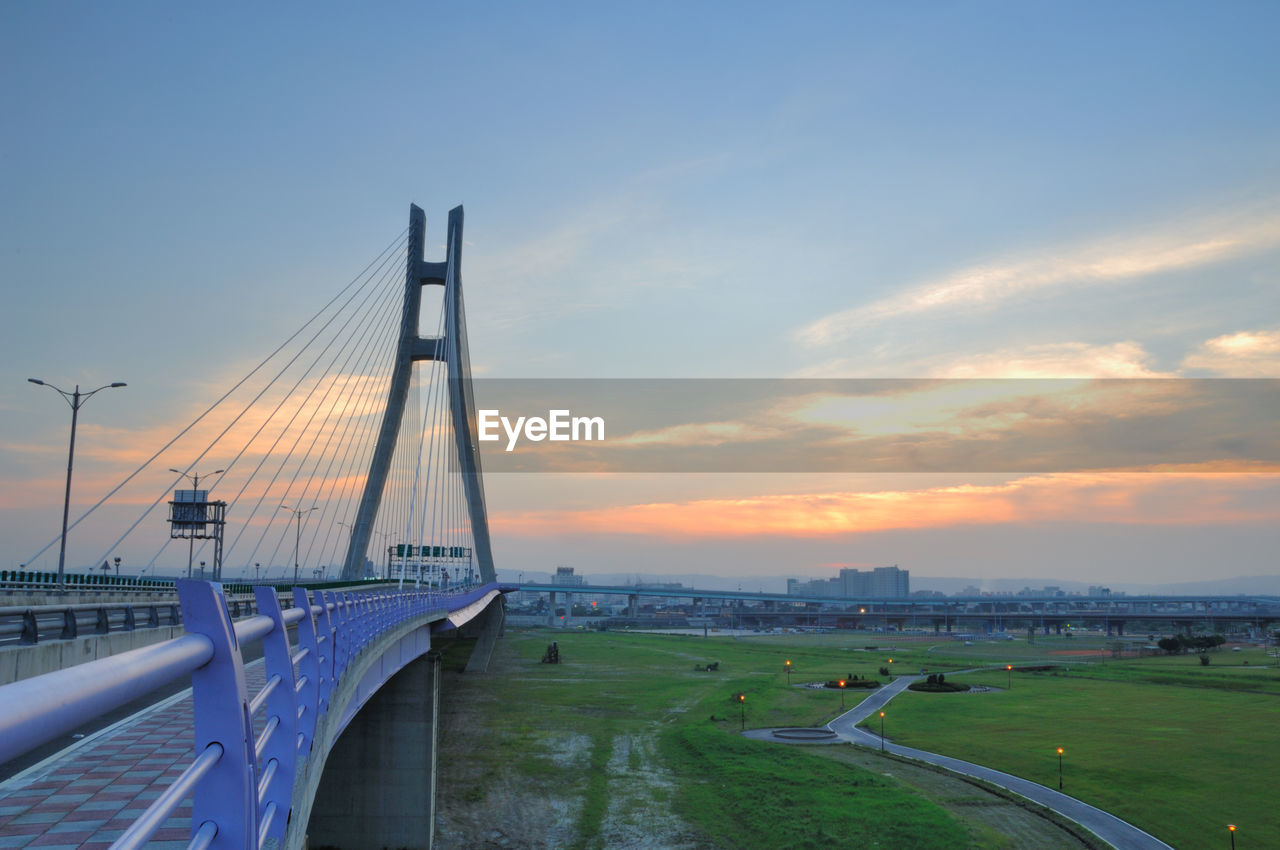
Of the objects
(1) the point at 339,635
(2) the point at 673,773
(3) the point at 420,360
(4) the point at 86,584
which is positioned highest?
(3) the point at 420,360

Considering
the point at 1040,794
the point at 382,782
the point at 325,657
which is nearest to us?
the point at 325,657

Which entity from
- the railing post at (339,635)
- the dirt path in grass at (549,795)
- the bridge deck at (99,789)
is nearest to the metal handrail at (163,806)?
the bridge deck at (99,789)

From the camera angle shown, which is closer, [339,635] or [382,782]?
[339,635]

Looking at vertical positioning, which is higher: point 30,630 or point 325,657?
point 325,657

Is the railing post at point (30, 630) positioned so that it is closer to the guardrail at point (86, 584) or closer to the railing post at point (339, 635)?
the railing post at point (339, 635)

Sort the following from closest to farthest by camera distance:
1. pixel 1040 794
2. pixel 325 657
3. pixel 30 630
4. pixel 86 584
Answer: pixel 325 657
pixel 30 630
pixel 1040 794
pixel 86 584

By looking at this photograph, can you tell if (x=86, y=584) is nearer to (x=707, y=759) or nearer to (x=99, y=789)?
(x=707, y=759)

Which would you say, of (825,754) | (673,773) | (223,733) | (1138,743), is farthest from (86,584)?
(1138,743)
